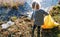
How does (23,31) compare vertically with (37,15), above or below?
below

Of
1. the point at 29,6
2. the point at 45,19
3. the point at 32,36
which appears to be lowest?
the point at 32,36

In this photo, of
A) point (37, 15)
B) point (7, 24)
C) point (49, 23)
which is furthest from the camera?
point (7, 24)

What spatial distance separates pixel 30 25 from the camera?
3643 mm

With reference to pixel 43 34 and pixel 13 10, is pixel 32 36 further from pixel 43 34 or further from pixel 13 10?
pixel 13 10

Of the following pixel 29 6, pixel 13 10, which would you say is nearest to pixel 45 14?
pixel 29 6

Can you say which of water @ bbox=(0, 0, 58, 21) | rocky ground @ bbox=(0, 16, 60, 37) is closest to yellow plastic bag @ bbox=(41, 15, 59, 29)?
rocky ground @ bbox=(0, 16, 60, 37)

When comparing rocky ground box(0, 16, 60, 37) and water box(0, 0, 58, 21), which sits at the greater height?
water box(0, 0, 58, 21)

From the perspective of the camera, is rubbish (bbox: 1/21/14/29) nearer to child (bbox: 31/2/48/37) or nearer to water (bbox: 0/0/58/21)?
water (bbox: 0/0/58/21)

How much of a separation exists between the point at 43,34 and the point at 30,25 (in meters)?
0.28

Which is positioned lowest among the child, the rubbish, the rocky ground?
the rocky ground

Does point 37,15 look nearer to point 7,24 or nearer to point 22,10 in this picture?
point 22,10

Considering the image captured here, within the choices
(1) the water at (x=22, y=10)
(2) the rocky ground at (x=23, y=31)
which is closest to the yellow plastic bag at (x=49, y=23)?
(2) the rocky ground at (x=23, y=31)

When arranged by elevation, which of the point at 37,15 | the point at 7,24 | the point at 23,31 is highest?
the point at 37,15

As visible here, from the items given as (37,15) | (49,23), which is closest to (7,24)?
(37,15)
